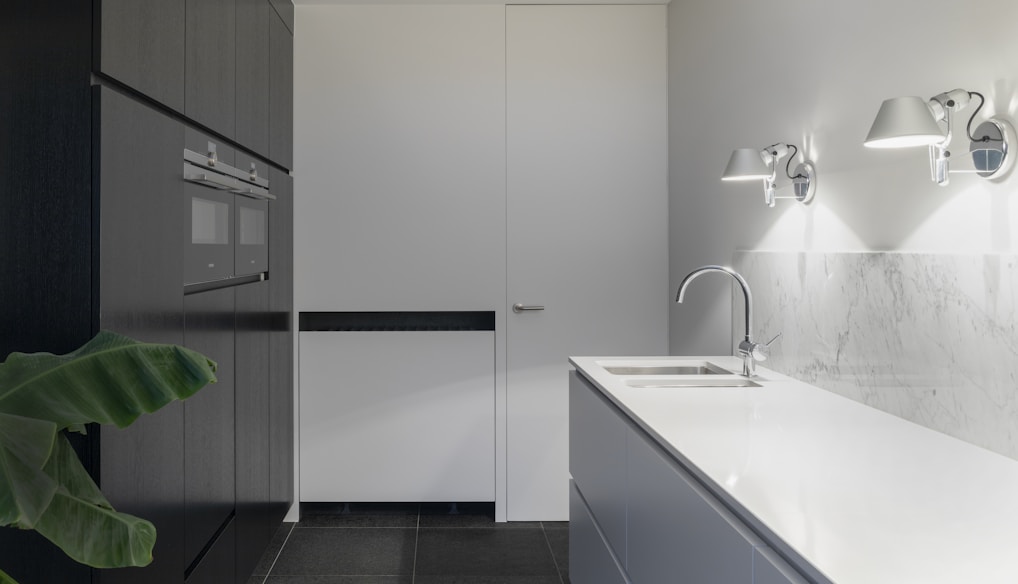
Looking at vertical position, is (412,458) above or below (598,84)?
below

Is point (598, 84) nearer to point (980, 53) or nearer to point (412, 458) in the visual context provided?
point (412, 458)

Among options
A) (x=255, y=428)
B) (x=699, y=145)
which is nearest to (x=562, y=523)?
(x=255, y=428)

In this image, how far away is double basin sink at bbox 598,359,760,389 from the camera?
2531 mm

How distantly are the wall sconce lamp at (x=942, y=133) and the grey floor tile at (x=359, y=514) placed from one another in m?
2.95

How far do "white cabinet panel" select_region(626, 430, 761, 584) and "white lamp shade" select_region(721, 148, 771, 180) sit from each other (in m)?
0.96

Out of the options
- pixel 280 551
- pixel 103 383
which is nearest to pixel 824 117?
pixel 103 383

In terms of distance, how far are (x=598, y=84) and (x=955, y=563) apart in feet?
10.6

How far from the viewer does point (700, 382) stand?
8.31ft

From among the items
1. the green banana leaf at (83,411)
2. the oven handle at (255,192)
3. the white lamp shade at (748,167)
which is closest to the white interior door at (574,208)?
the oven handle at (255,192)

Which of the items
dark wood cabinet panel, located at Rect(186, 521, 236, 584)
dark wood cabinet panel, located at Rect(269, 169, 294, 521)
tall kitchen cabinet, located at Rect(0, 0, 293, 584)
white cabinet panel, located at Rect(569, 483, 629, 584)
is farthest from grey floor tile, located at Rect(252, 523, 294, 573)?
white cabinet panel, located at Rect(569, 483, 629, 584)

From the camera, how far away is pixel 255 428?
320cm

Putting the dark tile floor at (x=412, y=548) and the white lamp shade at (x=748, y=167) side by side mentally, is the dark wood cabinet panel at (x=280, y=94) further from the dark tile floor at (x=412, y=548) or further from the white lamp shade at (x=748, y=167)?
the white lamp shade at (x=748, y=167)

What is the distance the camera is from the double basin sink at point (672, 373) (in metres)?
2.53

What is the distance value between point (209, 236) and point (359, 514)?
6.40ft
